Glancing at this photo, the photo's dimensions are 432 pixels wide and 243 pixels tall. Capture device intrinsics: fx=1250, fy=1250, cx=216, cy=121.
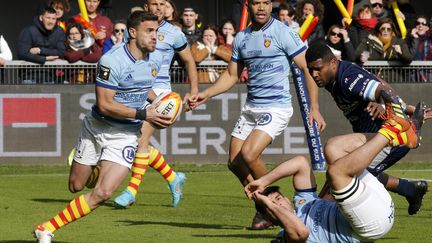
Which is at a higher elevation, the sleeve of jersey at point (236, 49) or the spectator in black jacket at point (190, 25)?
the sleeve of jersey at point (236, 49)

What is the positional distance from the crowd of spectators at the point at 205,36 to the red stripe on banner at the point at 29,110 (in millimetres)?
680

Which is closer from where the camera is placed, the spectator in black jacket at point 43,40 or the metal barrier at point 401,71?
the spectator in black jacket at point 43,40

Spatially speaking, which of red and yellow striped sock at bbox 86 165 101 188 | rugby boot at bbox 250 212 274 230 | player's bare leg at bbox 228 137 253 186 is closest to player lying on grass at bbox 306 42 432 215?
rugby boot at bbox 250 212 274 230

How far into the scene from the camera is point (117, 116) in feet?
38.5

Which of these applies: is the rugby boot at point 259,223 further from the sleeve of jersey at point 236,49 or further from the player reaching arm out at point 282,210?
the player reaching arm out at point 282,210

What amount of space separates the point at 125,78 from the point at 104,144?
0.67 metres

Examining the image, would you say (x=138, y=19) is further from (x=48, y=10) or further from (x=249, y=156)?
(x=48, y=10)

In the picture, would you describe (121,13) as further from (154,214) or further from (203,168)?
(154,214)

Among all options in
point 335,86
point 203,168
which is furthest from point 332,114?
point 335,86

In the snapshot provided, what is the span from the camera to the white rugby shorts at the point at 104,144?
11836mm

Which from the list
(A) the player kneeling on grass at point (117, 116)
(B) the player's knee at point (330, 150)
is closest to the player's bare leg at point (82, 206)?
(A) the player kneeling on grass at point (117, 116)

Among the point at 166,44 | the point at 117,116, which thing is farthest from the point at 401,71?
the point at 117,116

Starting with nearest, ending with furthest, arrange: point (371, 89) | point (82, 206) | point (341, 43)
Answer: point (371, 89) < point (82, 206) < point (341, 43)

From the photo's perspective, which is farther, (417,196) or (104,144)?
(417,196)
